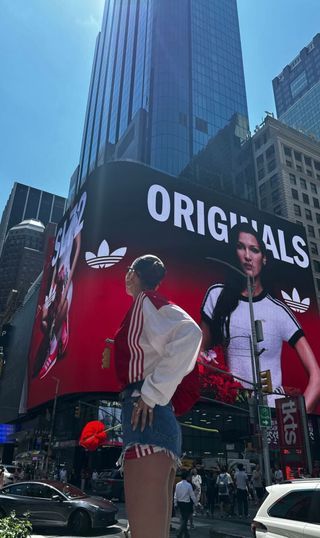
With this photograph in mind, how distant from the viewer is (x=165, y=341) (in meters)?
2.64

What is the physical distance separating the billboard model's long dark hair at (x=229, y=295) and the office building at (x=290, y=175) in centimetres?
3035

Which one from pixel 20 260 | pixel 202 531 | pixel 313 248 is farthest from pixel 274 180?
pixel 20 260

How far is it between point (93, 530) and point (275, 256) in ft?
124

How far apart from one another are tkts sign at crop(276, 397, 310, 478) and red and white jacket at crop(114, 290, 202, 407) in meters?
13.7

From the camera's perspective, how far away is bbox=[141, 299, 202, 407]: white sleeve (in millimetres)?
2414

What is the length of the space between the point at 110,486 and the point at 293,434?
1207 cm

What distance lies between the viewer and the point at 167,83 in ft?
283

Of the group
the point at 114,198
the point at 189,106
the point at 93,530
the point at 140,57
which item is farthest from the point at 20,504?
the point at 140,57

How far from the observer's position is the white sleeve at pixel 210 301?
125 feet

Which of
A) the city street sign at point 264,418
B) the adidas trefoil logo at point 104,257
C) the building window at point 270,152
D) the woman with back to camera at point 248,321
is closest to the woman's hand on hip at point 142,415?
the city street sign at point 264,418

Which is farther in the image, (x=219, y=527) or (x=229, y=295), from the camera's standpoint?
(x=229, y=295)

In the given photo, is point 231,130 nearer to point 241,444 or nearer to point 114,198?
point 114,198

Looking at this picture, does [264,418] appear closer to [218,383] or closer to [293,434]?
[293,434]

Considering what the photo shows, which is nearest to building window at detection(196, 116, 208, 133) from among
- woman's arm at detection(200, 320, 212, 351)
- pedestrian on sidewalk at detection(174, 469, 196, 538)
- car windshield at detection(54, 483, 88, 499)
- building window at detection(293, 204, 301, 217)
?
building window at detection(293, 204, 301, 217)
